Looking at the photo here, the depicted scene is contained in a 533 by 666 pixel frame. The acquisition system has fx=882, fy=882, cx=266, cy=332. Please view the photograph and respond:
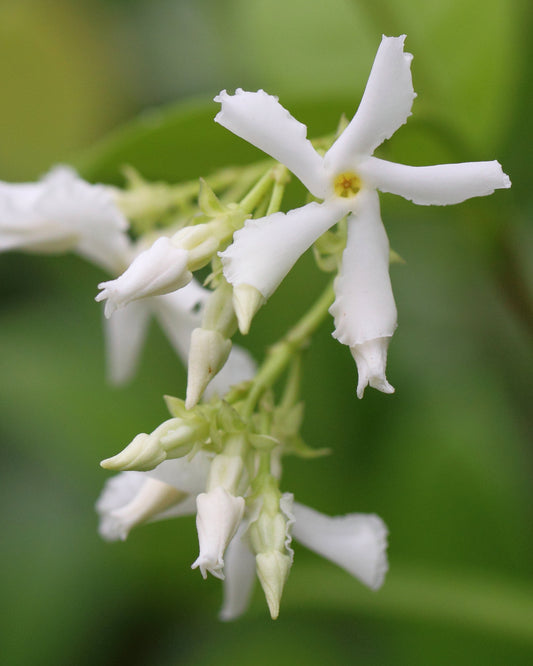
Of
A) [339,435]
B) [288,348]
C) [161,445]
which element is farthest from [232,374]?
[339,435]

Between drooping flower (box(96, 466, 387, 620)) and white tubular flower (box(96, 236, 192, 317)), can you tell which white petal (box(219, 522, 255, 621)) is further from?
white tubular flower (box(96, 236, 192, 317))

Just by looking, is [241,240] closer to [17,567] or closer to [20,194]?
[20,194]

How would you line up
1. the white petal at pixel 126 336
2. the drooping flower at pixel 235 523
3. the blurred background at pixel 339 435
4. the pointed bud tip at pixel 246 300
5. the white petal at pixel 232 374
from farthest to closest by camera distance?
the blurred background at pixel 339 435, the white petal at pixel 126 336, the white petal at pixel 232 374, the drooping flower at pixel 235 523, the pointed bud tip at pixel 246 300

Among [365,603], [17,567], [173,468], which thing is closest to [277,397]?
[365,603]

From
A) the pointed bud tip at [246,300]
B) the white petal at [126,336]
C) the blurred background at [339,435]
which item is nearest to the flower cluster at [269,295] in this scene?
the pointed bud tip at [246,300]

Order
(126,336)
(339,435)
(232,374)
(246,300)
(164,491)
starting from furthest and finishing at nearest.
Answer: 1. (339,435)
2. (126,336)
3. (232,374)
4. (164,491)
5. (246,300)

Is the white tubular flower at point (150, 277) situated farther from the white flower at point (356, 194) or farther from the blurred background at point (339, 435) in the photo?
the blurred background at point (339, 435)

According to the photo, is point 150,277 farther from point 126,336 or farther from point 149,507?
point 126,336
